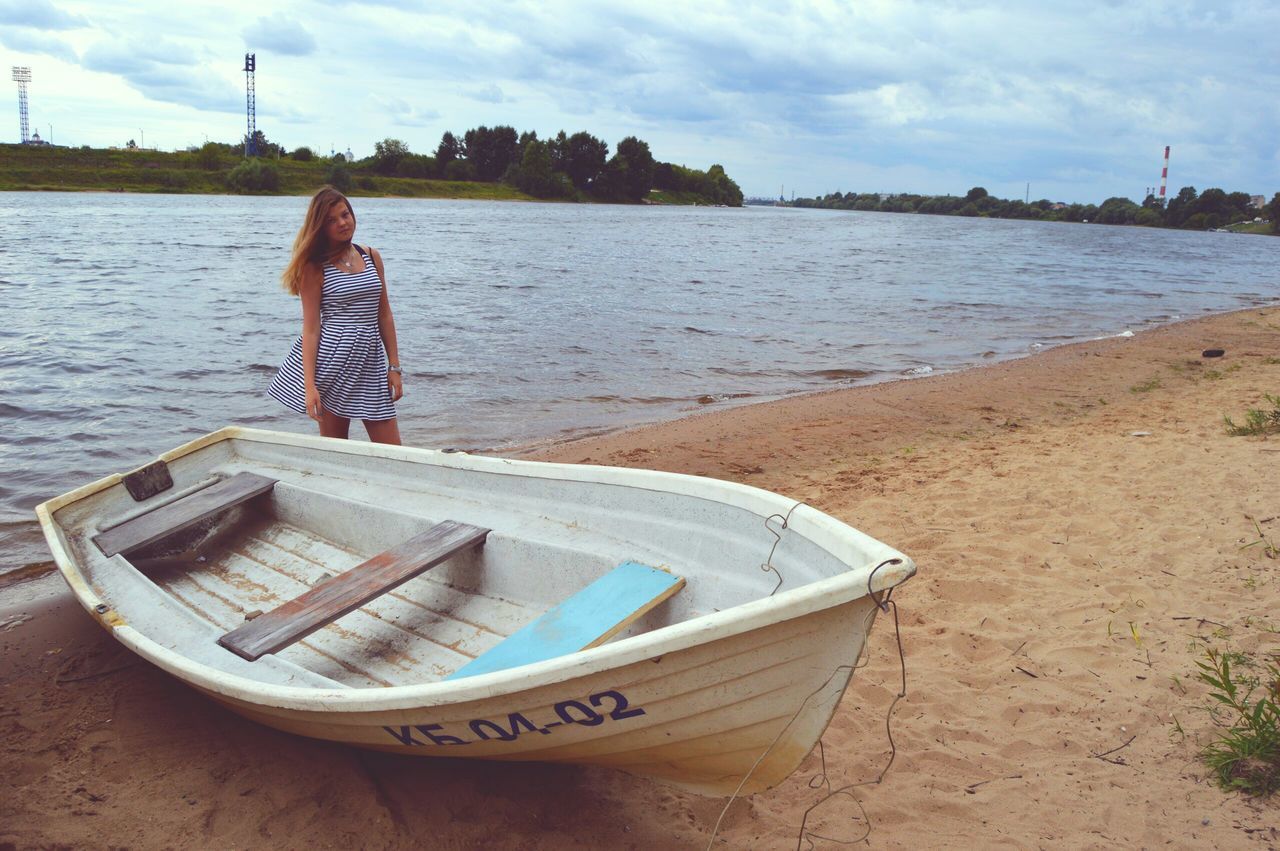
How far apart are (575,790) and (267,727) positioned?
133 centimetres

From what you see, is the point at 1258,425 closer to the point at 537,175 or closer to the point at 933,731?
the point at 933,731

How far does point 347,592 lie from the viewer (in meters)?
3.32

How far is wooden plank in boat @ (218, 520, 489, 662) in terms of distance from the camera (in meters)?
3.05

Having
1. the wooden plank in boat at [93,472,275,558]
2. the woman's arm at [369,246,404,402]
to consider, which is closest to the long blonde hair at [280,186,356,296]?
the woman's arm at [369,246,404,402]

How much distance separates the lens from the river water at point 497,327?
8.80 m

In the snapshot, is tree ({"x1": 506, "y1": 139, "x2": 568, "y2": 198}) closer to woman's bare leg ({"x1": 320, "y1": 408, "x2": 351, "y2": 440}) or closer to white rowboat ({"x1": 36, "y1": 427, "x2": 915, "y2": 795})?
white rowboat ({"x1": 36, "y1": 427, "x2": 915, "y2": 795})

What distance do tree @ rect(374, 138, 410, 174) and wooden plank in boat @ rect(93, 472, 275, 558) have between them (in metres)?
80.4

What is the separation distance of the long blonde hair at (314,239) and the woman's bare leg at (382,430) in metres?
0.87

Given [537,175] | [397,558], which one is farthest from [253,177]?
[397,558]

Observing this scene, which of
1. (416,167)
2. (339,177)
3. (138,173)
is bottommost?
(138,173)

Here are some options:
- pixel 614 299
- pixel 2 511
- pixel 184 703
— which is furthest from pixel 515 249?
pixel 184 703

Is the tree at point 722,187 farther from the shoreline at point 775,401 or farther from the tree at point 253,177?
the shoreline at point 775,401

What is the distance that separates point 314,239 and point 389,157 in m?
82.2

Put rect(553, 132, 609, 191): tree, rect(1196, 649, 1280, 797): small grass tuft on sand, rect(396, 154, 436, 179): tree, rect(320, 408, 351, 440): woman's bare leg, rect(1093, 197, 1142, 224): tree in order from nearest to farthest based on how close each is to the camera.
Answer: rect(1196, 649, 1280, 797): small grass tuft on sand
rect(320, 408, 351, 440): woman's bare leg
rect(396, 154, 436, 179): tree
rect(553, 132, 609, 191): tree
rect(1093, 197, 1142, 224): tree
